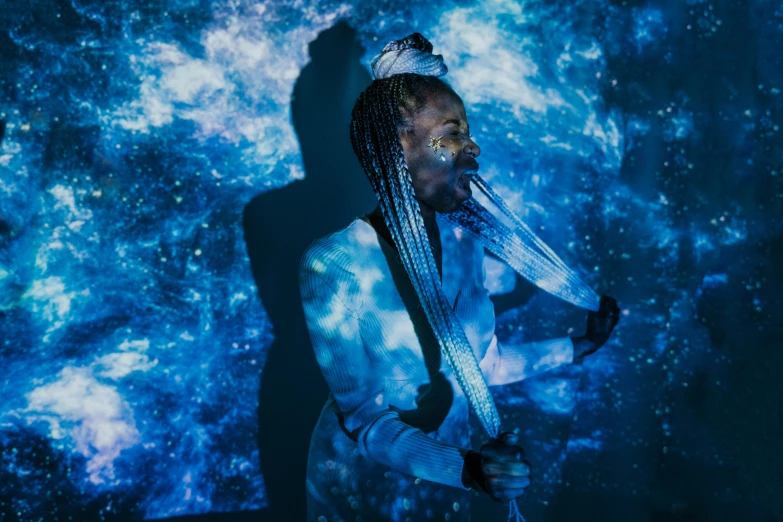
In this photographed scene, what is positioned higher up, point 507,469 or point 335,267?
point 335,267

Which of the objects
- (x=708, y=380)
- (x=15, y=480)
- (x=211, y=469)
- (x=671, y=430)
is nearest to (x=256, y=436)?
(x=211, y=469)

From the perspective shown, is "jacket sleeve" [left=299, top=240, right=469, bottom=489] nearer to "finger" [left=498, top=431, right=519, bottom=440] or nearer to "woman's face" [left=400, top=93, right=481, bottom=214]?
"finger" [left=498, top=431, right=519, bottom=440]

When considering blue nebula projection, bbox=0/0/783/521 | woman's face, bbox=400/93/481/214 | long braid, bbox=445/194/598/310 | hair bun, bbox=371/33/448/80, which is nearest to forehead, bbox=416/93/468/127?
woman's face, bbox=400/93/481/214

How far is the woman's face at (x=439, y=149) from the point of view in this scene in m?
1.72

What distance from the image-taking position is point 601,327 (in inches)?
87.6

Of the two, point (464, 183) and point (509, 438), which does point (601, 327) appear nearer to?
point (464, 183)

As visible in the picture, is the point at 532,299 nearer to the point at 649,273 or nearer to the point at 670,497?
the point at 649,273

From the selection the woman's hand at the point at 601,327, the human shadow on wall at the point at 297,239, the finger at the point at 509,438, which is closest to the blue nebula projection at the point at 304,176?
the human shadow on wall at the point at 297,239

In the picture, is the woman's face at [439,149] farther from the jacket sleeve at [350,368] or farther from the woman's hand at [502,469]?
the woman's hand at [502,469]

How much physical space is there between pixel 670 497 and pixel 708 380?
683mm

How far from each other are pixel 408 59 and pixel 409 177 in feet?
1.36

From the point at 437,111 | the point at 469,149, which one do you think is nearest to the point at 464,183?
the point at 469,149

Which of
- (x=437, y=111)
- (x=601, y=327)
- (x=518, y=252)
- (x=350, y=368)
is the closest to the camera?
(x=350, y=368)

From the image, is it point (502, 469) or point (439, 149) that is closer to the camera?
point (502, 469)
